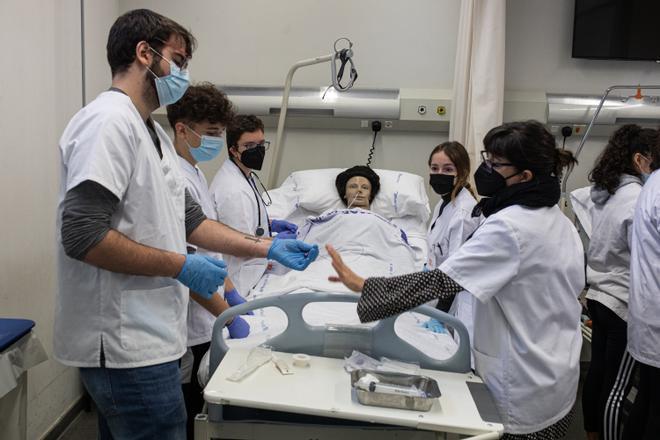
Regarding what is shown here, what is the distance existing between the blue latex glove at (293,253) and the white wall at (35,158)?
103 cm

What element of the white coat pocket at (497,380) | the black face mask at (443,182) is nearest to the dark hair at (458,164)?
the black face mask at (443,182)

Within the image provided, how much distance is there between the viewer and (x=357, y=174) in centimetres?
345

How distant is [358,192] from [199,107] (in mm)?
1453

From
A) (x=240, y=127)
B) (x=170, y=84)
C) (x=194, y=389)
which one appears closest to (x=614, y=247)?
(x=240, y=127)

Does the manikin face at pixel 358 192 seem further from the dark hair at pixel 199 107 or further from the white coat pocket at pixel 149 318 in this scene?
the white coat pocket at pixel 149 318

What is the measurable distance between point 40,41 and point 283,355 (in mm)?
1705

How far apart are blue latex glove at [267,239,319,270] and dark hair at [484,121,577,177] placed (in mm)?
650

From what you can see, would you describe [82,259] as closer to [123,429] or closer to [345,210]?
[123,429]

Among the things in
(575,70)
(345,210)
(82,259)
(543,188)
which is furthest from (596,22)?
(82,259)

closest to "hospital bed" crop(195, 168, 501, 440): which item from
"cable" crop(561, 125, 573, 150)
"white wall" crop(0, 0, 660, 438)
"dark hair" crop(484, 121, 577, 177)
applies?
"dark hair" crop(484, 121, 577, 177)

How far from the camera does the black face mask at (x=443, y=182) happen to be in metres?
2.77

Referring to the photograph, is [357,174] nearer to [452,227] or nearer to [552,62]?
[452,227]

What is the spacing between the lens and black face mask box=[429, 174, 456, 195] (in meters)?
2.77

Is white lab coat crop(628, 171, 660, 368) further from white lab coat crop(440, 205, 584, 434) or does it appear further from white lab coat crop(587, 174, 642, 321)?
white lab coat crop(440, 205, 584, 434)
